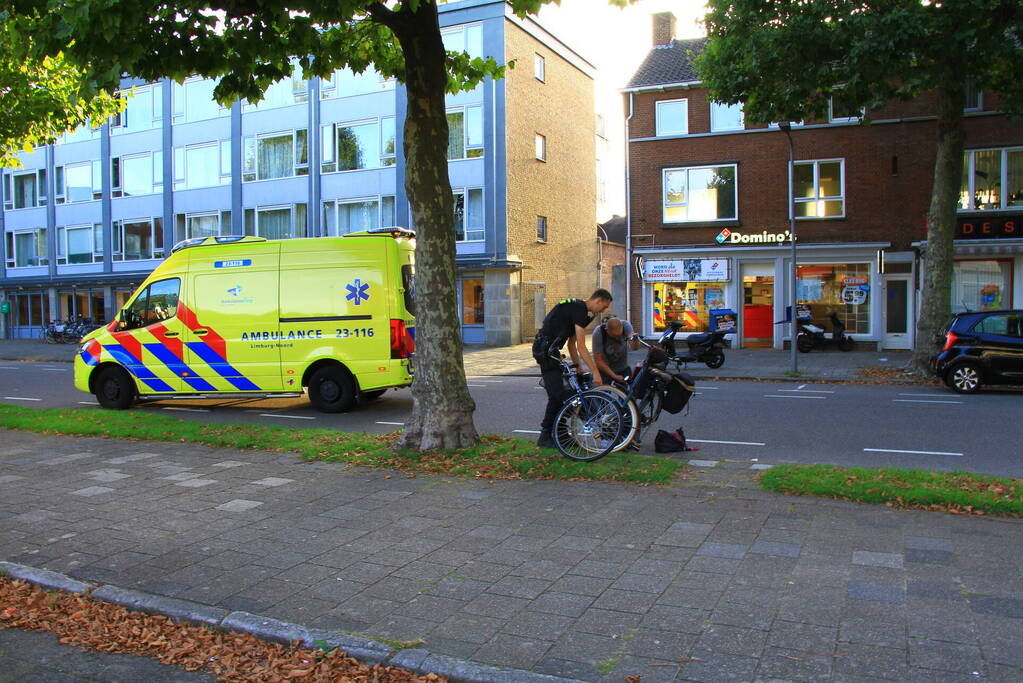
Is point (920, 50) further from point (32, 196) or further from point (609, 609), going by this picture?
point (32, 196)

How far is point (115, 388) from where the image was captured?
523 inches

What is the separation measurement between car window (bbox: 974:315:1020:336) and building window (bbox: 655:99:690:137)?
1320cm

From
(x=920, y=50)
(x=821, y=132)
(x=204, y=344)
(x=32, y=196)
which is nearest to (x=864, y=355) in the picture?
(x=821, y=132)

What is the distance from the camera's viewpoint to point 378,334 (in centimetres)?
1209

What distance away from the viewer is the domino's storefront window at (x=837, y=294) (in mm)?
23938

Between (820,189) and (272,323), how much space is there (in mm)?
18355

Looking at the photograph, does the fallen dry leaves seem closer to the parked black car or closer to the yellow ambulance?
the yellow ambulance

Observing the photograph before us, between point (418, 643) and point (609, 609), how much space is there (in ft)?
3.31

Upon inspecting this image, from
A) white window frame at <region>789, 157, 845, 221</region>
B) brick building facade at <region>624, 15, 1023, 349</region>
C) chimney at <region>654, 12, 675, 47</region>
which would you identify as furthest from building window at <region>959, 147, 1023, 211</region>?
chimney at <region>654, 12, 675, 47</region>

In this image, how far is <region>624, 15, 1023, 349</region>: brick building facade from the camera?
899 inches

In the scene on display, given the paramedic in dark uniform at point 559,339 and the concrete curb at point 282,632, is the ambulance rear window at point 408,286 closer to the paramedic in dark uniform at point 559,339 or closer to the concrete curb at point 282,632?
the paramedic in dark uniform at point 559,339

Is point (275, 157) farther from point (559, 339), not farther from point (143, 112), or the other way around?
point (559, 339)

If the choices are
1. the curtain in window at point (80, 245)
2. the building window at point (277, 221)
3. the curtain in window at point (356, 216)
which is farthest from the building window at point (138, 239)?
the curtain in window at point (356, 216)

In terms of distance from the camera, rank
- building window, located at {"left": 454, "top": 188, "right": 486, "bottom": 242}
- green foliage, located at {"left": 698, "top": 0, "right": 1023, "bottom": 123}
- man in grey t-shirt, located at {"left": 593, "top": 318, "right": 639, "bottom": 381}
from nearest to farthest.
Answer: man in grey t-shirt, located at {"left": 593, "top": 318, "right": 639, "bottom": 381}
green foliage, located at {"left": 698, "top": 0, "right": 1023, "bottom": 123}
building window, located at {"left": 454, "top": 188, "right": 486, "bottom": 242}
